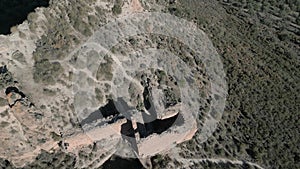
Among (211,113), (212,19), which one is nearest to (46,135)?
(211,113)

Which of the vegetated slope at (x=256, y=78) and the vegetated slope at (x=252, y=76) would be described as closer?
the vegetated slope at (x=252, y=76)

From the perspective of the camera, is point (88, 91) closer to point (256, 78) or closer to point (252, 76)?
point (252, 76)

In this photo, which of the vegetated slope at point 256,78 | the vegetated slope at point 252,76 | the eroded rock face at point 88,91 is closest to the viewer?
the eroded rock face at point 88,91

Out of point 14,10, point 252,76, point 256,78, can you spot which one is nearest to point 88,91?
point 14,10

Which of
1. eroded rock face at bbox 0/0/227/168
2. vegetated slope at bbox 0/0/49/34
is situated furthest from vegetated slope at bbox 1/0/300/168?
vegetated slope at bbox 0/0/49/34

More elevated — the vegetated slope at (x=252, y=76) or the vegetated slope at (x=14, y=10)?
the vegetated slope at (x=14, y=10)

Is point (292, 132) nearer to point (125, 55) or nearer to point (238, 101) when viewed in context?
point (238, 101)

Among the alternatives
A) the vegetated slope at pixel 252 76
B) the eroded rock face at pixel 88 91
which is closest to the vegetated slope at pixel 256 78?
the vegetated slope at pixel 252 76

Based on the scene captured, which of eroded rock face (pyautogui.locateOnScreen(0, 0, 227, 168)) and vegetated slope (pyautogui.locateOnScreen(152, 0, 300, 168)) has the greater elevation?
eroded rock face (pyautogui.locateOnScreen(0, 0, 227, 168))

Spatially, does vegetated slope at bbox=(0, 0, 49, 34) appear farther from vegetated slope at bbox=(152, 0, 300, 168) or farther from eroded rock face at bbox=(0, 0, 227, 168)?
vegetated slope at bbox=(152, 0, 300, 168)

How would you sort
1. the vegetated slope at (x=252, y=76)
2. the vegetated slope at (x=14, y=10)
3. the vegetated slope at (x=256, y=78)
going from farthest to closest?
1. the vegetated slope at (x=14, y=10)
2. the vegetated slope at (x=256, y=78)
3. the vegetated slope at (x=252, y=76)

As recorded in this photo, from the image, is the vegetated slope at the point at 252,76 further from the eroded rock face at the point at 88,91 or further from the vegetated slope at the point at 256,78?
the eroded rock face at the point at 88,91
